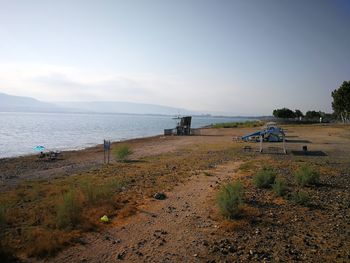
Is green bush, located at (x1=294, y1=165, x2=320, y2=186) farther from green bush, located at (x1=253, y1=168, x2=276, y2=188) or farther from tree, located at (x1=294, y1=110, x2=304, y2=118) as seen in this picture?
tree, located at (x1=294, y1=110, x2=304, y2=118)

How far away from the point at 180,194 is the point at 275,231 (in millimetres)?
4240

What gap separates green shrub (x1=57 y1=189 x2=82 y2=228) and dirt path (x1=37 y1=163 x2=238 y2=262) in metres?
0.90

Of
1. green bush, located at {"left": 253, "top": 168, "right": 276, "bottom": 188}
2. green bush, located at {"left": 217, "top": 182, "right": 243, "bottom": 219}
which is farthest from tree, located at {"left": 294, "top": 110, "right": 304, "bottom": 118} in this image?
green bush, located at {"left": 217, "top": 182, "right": 243, "bottom": 219}

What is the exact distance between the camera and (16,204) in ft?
35.5

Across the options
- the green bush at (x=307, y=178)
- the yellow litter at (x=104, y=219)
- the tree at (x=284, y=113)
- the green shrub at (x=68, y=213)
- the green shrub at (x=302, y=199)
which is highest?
the tree at (x=284, y=113)

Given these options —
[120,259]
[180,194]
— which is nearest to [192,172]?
[180,194]

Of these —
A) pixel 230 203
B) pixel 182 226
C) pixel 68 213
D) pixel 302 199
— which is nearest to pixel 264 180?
pixel 302 199

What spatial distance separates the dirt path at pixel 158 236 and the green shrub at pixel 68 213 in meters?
0.90

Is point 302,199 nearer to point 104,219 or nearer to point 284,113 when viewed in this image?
point 104,219

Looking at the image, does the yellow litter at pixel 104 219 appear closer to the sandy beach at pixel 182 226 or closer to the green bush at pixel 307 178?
the sandy beach at pixel 182 226

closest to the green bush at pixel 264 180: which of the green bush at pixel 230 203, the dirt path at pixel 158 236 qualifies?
the dirt path at pixel 158 236

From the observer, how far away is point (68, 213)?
871cm

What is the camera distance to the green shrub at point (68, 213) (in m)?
8.41

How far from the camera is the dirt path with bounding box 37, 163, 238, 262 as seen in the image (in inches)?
269
